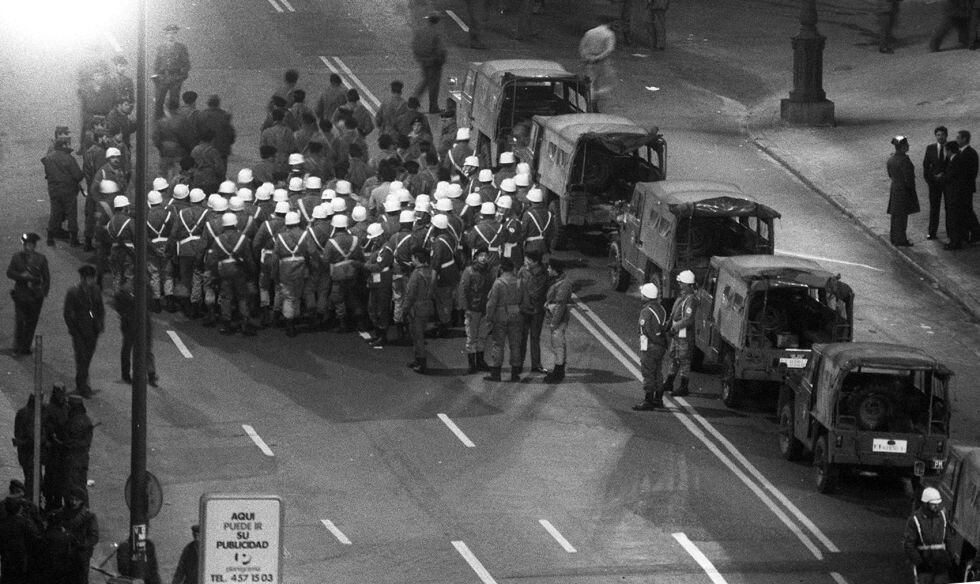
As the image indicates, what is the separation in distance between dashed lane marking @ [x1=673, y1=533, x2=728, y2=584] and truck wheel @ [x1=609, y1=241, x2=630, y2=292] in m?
9.66

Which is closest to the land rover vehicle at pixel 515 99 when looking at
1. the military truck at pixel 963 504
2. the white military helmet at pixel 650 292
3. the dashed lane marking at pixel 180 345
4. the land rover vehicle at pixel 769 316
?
the dashed lane marking at pixel 180 345

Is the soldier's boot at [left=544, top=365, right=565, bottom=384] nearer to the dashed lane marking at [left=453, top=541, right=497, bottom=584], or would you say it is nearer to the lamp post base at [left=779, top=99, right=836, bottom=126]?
the dashed lane marking at [left=453, top=541, right=497, bottom=584]

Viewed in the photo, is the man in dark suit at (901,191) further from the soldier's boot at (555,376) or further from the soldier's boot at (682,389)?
the soldier's boot at (555,376)

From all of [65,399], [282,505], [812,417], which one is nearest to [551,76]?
[812,417]

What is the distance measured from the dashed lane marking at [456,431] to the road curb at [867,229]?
986cm

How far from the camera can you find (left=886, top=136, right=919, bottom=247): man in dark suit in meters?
35.8

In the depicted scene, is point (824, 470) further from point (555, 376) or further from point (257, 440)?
point (257, 440)

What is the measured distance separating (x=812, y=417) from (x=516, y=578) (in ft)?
17.0

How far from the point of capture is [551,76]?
38.6 metres

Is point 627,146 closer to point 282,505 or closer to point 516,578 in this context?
point 516,578

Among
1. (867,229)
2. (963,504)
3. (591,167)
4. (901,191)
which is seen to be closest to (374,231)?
(591,167)

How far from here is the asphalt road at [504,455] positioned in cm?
2427

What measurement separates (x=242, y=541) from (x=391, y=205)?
53.4 ft

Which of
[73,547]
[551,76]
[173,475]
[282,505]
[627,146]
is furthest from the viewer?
[551,76]
